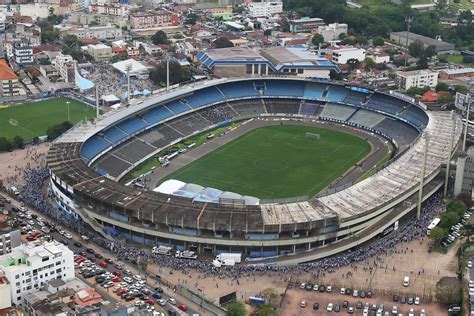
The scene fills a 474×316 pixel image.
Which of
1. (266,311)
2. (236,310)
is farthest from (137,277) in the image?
(266,311)

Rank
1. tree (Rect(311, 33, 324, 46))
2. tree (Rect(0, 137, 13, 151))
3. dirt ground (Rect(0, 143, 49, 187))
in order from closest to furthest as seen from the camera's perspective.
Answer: dirt ground (Rect(0, 143, 49, 187)), tree (Rect(0, 137, 13, 151)), tree (Rect(311, 33, 324, 46))

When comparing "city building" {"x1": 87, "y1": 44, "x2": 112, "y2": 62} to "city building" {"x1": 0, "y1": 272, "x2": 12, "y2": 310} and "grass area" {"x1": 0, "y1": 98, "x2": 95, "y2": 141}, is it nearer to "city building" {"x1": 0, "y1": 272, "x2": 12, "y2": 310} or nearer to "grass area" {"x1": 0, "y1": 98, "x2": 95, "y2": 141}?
"grass area" {"x1": 0, "y1": 98, "x2": 95, "y2": 141}

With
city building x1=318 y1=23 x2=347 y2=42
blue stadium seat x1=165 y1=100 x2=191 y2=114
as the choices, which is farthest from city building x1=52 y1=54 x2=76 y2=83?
city building x1=318 y1=23 x2=347 y2=42

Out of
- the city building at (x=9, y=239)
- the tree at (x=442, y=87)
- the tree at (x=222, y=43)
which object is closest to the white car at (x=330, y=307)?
the city building at (x=9, y=239)

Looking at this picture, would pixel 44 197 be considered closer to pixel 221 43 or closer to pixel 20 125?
pixel 20 125

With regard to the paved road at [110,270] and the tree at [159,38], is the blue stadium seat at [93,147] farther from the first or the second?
the tree at [159,38]

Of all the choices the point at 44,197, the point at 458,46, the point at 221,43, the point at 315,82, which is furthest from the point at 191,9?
the point at 44,197
